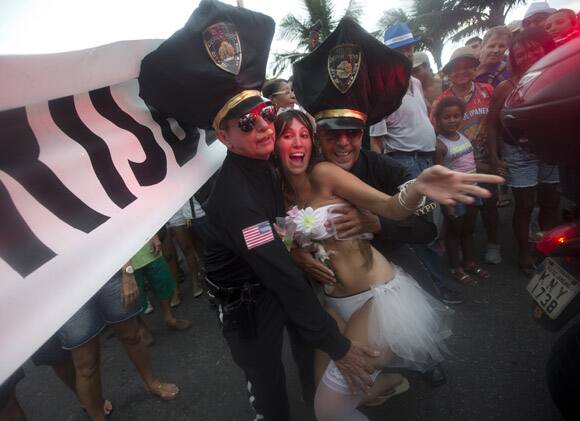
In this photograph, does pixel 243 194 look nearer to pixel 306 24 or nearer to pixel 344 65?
pixel 344 65

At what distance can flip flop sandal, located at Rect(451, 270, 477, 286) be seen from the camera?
11.0 ft

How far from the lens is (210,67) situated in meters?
1.42

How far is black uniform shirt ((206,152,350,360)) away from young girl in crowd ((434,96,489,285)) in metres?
2.29

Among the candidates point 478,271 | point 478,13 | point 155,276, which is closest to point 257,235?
point 155,276

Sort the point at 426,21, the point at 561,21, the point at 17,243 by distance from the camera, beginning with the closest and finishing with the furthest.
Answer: the point at 17,243, the point at 561,21, the point at 426,21

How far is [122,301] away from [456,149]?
3.32 metres

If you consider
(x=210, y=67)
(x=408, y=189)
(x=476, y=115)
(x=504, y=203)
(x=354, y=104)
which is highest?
(x=210, y=67)

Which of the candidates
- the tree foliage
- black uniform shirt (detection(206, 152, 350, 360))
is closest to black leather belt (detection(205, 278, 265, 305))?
black uniform shirt (detection(206, 152, 350, 360))

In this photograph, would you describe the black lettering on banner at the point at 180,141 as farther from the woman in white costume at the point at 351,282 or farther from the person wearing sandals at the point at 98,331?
the person wearing sandals at the point at 98,331

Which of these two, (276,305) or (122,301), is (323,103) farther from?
(122,301)

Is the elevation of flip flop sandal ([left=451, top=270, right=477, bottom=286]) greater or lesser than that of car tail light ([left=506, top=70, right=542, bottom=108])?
lesser

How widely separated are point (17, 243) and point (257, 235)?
840 mm

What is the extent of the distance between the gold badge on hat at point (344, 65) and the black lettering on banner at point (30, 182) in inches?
56.8

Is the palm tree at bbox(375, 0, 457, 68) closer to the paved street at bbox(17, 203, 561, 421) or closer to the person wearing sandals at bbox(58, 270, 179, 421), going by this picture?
the paved street at bbox(17, 203, 561, 421)
